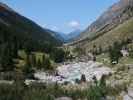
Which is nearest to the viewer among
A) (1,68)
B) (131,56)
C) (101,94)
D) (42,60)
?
(101,94)

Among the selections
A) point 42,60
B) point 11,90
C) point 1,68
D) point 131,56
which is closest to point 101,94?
→ point 11,90

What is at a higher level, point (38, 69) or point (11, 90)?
point (38, 69)

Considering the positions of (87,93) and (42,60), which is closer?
(87,93)

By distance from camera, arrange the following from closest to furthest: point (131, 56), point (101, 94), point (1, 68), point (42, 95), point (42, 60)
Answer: point (42, 95) < point (101, 94) < point (1, 68) < point (42, 60) < point (131, 56)

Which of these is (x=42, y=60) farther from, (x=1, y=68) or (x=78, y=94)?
(x=78, y=94)

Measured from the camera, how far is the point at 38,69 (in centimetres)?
11850

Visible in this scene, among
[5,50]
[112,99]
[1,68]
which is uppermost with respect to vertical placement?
[5,50]

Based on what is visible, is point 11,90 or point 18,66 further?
point 18,66

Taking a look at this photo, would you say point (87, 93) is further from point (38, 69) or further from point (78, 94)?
point (38, 69)

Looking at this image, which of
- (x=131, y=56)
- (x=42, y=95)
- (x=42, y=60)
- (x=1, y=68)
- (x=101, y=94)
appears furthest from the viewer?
(x=131, y=56)

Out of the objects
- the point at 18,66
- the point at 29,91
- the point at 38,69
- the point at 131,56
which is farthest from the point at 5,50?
the point at 29,91

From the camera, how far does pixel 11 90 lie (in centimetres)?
3066

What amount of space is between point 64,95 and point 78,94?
1.20 meters

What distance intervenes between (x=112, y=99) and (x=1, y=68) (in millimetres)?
68784
